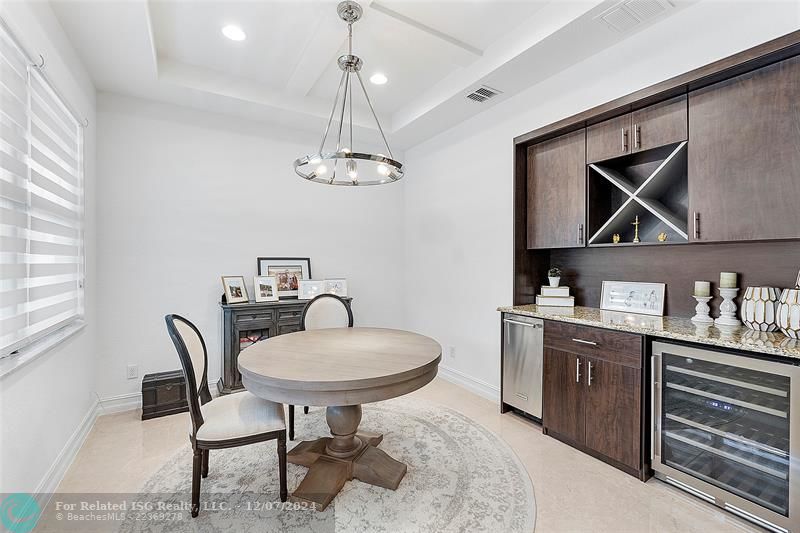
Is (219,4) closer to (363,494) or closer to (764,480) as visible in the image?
(363,494)

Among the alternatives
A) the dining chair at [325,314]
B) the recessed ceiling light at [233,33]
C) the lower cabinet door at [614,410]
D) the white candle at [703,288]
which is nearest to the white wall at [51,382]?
the recessed ceiling light at [233,33]

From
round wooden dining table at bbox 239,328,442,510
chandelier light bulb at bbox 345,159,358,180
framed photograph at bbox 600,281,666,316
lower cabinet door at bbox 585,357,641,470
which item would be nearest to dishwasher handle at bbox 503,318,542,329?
lower cabinet door at bbox 585,357,641,470

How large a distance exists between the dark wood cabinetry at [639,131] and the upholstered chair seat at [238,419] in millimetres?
2812

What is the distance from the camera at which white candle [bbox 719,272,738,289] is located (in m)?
2.24

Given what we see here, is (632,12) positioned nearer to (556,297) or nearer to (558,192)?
(558,192)

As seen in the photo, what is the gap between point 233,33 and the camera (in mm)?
2707

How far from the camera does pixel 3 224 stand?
1.69m

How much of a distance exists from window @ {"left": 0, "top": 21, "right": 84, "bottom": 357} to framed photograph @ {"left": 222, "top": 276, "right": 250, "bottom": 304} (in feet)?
3.62

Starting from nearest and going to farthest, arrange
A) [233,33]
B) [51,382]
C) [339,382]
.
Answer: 1. [339,382]
2. [51,382]
3. [233,33]

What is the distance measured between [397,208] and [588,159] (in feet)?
8.32

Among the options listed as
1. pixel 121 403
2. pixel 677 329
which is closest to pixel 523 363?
pixel 677 329

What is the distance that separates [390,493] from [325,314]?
61.8 inches

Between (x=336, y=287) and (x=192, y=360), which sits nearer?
(x=192, y=360)

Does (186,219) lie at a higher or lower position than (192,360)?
higher
